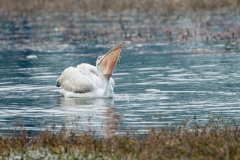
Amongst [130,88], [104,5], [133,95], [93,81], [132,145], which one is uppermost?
[132,145]

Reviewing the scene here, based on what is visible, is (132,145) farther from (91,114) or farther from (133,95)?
(133,95)

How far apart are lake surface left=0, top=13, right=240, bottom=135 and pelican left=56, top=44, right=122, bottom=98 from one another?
19cm

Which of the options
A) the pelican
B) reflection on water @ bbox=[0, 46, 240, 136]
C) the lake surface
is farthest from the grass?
the pelican

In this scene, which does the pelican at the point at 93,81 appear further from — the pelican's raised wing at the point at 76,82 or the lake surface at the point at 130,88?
the lake surface at the point at 130,88

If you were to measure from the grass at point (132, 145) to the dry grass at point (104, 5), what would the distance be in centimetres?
2461

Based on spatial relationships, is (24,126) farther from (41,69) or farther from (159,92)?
(41,69)

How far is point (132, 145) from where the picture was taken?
9.87m

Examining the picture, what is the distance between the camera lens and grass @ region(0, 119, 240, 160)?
9406mm

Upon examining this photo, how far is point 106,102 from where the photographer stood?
48.5ft

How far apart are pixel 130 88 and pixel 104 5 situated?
21.4 m

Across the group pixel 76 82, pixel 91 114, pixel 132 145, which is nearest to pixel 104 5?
pixel 76 82

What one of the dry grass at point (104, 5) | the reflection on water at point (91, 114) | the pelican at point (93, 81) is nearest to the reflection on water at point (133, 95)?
the reflection on water at point (91, 114)

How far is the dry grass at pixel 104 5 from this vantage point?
35594 millimetres

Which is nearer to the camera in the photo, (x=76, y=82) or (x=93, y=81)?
(x=76, y=82)
